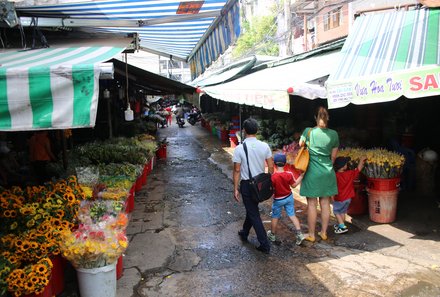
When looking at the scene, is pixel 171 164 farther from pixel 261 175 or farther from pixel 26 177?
pixel 261 175

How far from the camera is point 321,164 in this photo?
5.39 meters

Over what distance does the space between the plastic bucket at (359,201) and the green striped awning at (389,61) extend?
1780mm

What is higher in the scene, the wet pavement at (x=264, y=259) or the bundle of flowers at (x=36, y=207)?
the bundle of flowers at (x=36, y=207)

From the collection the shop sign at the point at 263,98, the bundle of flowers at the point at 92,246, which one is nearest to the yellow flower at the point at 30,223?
the bundle of flowers at the point at 92,246

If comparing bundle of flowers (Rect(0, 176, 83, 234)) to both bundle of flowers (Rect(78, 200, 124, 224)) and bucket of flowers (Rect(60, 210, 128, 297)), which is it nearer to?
bundle of flowers (Rect(78, 200, 124, 224))

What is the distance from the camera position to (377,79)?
184 inches

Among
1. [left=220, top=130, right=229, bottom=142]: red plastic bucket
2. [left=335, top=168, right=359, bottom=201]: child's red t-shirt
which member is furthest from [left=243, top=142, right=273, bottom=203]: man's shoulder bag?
[left=220, top=130, right=229, bottom=142]: red plastic bucket

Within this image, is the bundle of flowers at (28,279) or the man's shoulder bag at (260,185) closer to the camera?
the bundle of flowers at (28,279)

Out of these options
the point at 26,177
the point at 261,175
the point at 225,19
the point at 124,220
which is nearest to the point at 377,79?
the point at 261,175

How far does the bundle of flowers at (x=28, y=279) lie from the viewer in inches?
133

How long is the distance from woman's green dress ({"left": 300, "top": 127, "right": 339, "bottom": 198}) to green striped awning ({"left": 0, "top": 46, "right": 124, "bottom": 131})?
3485 mm

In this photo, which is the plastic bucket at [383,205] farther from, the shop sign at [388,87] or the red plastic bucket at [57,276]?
the red plastic bucket at [57,276]

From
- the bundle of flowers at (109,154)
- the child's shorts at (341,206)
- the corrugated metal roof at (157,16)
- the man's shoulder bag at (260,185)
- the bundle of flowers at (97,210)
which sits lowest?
the child's shorts at (341,206)

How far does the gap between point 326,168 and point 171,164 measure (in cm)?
771
